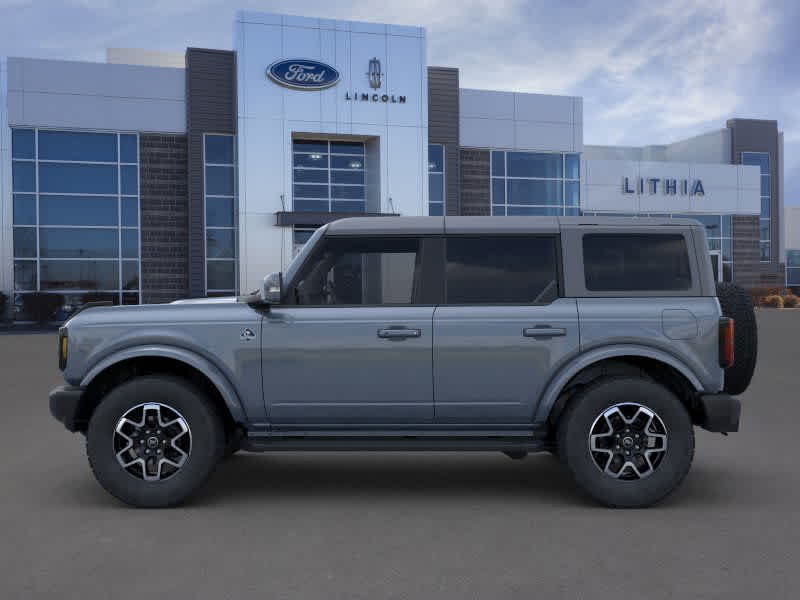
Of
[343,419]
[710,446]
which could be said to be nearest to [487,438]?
[343,419]

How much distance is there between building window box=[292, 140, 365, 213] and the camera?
105 ft

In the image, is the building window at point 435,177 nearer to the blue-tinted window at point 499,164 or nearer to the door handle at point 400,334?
the blue-tinted window at point 499,164

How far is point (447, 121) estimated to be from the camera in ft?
115

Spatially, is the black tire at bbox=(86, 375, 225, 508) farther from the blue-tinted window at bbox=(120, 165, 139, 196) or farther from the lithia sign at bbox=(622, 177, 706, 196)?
the lithia sign at bbox=(622, 177, 706, 196)

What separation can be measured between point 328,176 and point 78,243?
983 cm

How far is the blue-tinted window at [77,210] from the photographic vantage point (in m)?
30.6

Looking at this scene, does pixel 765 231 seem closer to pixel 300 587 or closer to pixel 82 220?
pixel 82 220

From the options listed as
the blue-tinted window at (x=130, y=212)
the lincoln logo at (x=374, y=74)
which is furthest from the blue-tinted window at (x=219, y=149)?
the lincoln logo at (x=374, y=74)

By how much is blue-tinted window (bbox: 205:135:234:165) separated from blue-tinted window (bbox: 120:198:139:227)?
3.25m

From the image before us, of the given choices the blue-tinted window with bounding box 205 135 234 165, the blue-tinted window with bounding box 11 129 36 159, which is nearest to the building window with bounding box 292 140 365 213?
the blue-tinted window with bounding box 205 135 234 165

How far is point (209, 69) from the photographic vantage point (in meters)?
31.2

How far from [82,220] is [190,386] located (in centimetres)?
2773

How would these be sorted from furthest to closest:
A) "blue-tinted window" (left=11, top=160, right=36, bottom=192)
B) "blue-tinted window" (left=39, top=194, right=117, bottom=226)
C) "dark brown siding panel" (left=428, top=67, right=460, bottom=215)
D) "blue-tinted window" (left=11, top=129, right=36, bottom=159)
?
"dark brown siding panel" (left=428, top=67, right=460, bottom=215), "blue-tinted window" (left=39, top=194, right=117, bottom=226), "blue-tinted window" (left=11, top=160, right=36, bottom=192), "blue-tinted window" (left=11, top=129, right=36, bottom=159)

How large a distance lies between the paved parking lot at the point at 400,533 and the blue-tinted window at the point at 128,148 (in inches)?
1010
